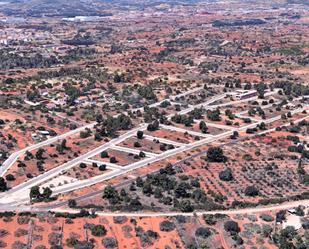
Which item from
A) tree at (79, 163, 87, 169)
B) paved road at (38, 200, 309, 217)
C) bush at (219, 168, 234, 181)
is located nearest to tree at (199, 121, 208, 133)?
bush at (219, 168, 234, 181)

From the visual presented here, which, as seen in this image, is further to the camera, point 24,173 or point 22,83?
point 22,83

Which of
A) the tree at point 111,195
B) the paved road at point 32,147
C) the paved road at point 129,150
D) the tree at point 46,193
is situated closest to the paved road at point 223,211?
the tree at point 46,193

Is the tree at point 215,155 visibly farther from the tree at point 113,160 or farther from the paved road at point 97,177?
the tree at point 113,160

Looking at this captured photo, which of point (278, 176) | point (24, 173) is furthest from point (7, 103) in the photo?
point (278, 176)

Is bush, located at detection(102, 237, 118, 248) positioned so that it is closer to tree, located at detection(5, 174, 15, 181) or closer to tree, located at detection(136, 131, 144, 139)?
tree, located at detection(5, 174, 15, 181)

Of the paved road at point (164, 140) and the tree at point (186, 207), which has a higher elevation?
the tree at point (186, 207)

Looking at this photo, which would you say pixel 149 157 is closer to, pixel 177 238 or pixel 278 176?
pixel 278 176

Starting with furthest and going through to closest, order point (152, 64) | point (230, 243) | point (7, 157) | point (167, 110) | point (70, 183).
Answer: point (152, 64) → point (167, 110) → point (7, 157) → point (70, 183) → point (230, 243)
